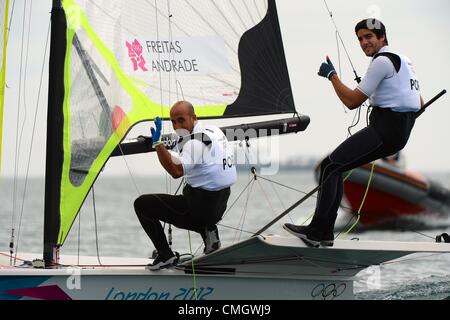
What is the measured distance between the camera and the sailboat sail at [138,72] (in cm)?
781

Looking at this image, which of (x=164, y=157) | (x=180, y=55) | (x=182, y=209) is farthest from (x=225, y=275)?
(x=180, y=55)

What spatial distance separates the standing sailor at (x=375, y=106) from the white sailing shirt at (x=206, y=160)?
0.70 metres

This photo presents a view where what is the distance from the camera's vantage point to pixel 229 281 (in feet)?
24.4

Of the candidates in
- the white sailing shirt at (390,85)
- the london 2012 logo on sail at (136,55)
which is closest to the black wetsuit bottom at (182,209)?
the white sailing shirt at (390,85)

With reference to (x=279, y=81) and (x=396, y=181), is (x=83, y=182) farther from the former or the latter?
(x=396, y=181)

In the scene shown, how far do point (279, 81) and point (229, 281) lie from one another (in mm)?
2025

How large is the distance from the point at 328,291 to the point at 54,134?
2368 millimetres

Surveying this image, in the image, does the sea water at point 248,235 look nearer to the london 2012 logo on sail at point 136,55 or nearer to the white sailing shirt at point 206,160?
the white sailing shirt at point 206,160

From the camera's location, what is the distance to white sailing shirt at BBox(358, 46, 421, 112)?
666 cm

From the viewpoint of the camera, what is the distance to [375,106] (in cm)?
681

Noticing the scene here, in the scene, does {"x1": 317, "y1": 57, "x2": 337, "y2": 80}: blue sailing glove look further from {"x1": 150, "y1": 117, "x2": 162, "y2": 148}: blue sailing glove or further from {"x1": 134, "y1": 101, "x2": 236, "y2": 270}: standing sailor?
{"x1": 150, "y1": 117, "x2": 162, "y2": 148}: blue sailing glove

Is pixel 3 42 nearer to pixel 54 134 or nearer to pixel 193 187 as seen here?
pixel 54 134

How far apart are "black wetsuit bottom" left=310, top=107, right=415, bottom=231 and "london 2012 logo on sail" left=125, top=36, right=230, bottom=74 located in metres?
2.13

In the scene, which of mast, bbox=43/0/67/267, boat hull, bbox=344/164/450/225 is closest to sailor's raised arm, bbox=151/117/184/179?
mast, bbox=43/0/67/267
